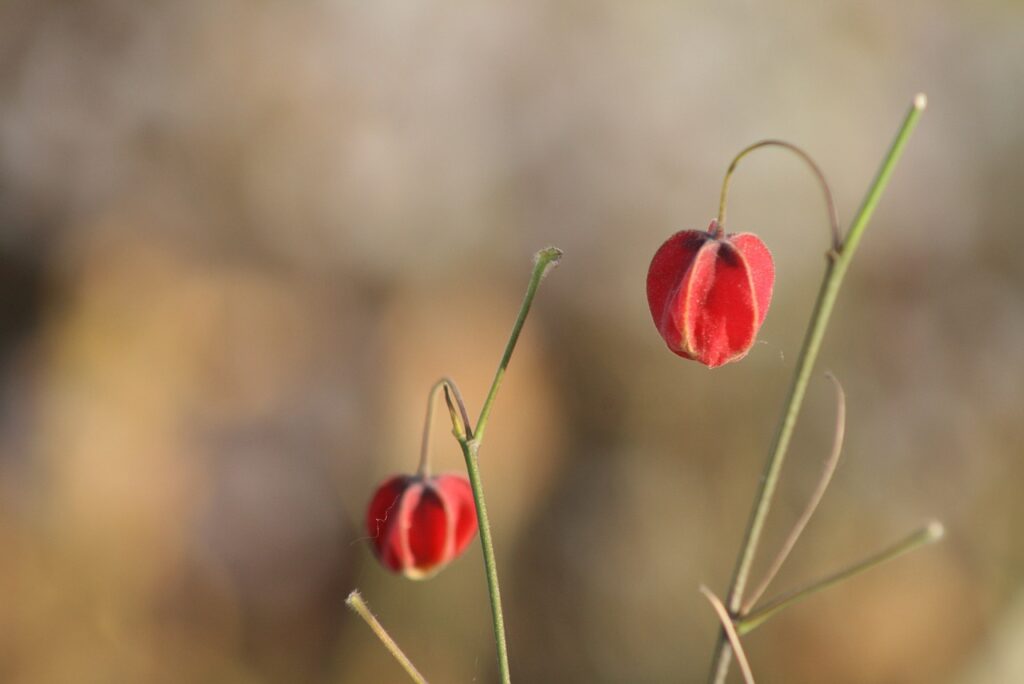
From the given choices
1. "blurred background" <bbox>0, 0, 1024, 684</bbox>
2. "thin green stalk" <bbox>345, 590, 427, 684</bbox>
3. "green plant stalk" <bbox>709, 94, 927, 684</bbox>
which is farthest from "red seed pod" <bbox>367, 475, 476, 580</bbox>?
"blurred background" <bbox>0, 0, 1024, 684</bbox>

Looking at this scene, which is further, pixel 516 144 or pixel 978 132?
pixel 516 144

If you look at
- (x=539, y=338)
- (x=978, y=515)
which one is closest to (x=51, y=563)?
(x=539, y=338)

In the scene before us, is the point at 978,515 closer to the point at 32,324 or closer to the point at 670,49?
the point at 670,49

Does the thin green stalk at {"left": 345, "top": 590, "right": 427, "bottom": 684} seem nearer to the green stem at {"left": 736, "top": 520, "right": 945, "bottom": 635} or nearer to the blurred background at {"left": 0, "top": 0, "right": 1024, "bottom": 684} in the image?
the green stem at {"left": 736, "top": 520, "right": 945, "bottom": 635}

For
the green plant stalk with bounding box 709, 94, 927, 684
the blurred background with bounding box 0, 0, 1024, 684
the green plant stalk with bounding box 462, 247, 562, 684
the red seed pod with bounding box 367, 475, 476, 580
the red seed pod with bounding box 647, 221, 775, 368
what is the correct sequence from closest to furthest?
1. the green plant stalk with bounding box 709, 94, 927, 684
2. the green plant stalk with bounding box 462, 247, 562, 684
3. the red seed pod with bounding box 647, 221, 775, 368
4. the red seed pod with bounding box 367, 475, 476, 580
5. the blurred background with bounding box 0, 0, 1024, 684

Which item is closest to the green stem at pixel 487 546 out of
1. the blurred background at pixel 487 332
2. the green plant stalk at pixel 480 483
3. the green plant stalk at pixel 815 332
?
the green plant stalk at pixel 480 483

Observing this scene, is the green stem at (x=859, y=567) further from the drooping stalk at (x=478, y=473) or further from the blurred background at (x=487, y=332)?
the blurred background at (x=487, y=332)
